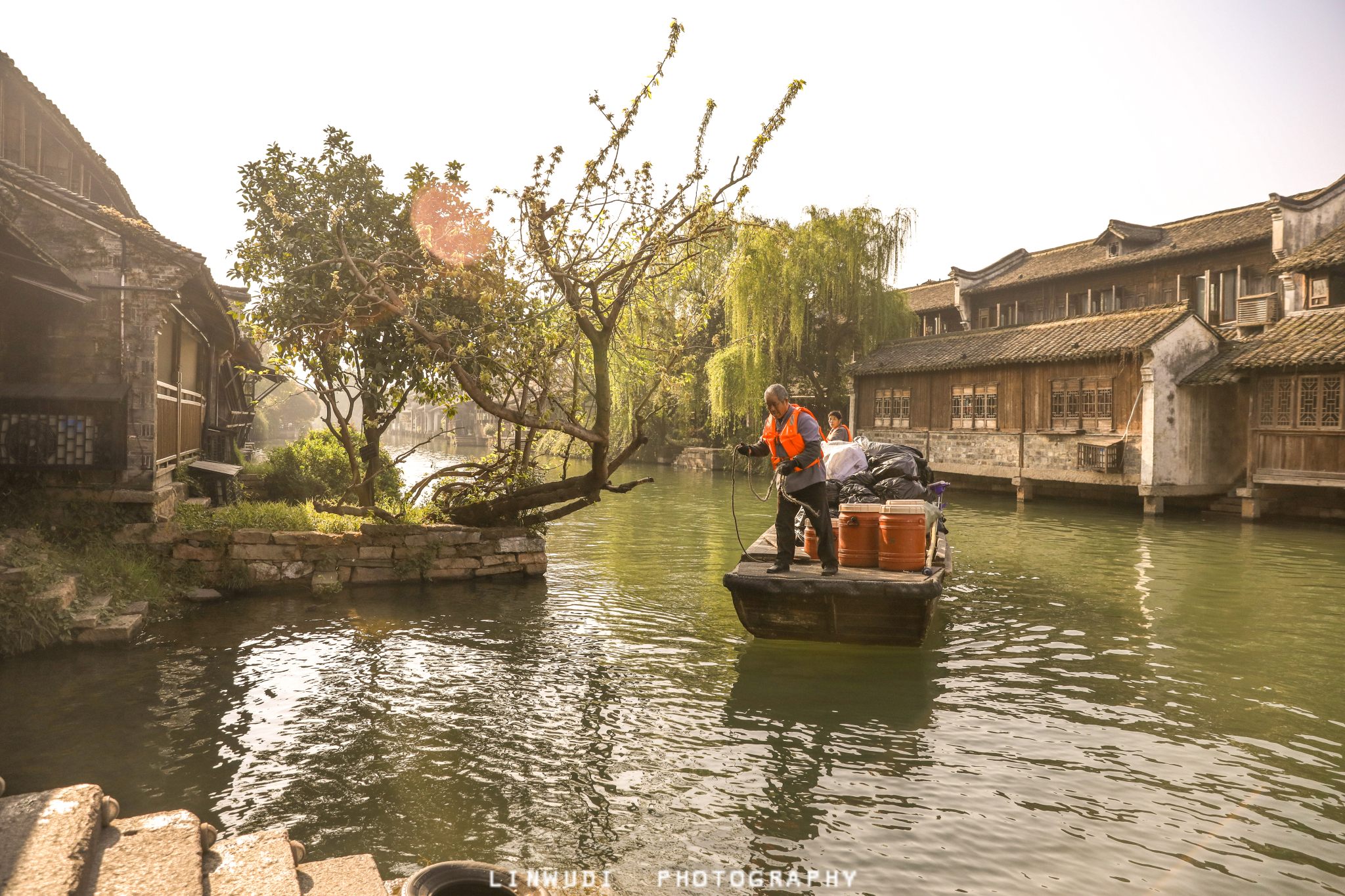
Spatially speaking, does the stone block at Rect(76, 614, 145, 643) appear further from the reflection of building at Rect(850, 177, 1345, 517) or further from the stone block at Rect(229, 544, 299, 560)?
the reflection of building at Rect(850, 177, 1345, 517)

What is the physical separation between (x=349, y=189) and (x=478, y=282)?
291 cm

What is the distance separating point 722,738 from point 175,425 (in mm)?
8961

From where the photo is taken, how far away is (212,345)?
15.7 m

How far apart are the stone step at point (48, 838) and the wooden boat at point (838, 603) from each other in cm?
468

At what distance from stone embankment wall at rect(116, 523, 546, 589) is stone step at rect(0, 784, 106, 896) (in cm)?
624

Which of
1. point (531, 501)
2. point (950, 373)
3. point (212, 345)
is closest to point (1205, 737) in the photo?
point (531, 501)

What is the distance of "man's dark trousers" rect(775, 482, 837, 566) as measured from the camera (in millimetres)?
7172

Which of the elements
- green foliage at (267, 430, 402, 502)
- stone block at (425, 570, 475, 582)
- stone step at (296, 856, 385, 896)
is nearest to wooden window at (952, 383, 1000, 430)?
green foliage at (267, 430, 402, 502)

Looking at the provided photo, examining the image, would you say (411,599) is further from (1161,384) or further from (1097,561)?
(1161,384)

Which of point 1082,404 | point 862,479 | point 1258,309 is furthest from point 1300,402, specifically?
point 862,479

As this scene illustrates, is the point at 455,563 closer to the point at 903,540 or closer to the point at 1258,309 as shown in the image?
the point at 903,540

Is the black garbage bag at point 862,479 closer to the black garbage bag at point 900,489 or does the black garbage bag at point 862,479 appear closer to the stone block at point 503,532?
the black garbage bag at point 900,489

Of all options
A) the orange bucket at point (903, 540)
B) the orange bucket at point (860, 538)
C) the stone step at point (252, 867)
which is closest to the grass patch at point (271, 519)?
the orange bucket at point (860, 538)

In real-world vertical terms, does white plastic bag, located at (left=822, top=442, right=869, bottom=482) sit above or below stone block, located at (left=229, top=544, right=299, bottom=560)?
above
